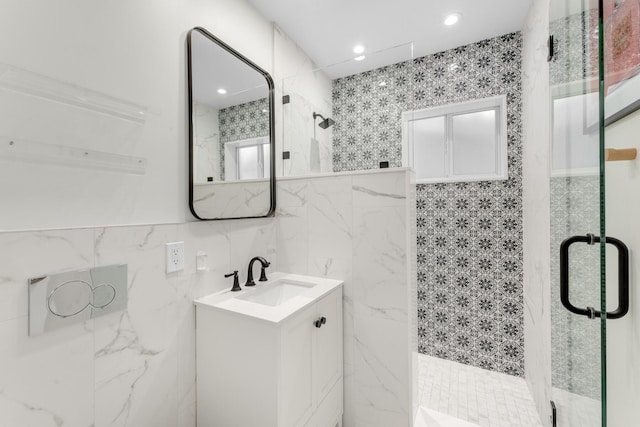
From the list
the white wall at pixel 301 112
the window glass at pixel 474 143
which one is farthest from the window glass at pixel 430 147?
the white wall at pixel 301 112

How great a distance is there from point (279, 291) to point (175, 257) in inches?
27.5

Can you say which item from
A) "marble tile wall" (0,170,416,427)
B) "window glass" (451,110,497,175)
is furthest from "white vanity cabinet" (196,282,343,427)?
"window glass" (451,110,497,175)

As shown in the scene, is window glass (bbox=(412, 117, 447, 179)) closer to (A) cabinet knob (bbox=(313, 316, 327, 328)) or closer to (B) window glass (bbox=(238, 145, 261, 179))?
(B) window glass (bbox=(238, 145, 261, 179))

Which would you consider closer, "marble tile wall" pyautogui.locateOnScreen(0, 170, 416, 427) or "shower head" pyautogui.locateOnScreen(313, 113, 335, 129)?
"marble tile wall" pyautogui.locateOnScreen(0, 170, 416, 427)

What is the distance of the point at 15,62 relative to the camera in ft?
2.74

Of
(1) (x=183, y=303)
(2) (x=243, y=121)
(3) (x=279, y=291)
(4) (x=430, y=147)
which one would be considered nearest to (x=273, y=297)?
(3) (x=279, y=291)

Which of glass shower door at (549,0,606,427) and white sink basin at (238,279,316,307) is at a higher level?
glass shower door at (549,0,606,427)

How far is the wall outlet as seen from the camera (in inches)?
47.8

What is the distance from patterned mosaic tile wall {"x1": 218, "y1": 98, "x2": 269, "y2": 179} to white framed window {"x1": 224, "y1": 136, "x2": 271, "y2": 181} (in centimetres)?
3

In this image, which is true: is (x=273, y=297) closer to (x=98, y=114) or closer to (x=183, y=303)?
(x=183, y=303)

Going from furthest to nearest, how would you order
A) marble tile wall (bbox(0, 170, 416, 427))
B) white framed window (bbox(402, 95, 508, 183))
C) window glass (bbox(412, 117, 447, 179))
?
1. window glass (bbox(412, 117, 447, 179))
2. white framed window (bbox(402, 95, 508, 183))
3. marble tile wall (bbox(0, 170, 416, 427))

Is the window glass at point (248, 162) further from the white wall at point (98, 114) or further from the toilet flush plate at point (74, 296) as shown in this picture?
the toilet flush plate at point (74, 296)

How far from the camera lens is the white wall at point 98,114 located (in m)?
0.84

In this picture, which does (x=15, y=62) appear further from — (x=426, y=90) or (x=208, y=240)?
(x=426, y=90)
